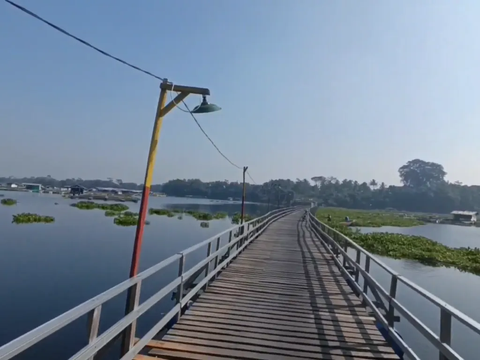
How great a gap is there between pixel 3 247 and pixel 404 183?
583ft

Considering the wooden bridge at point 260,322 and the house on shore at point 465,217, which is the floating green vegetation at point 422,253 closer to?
the wooden bridge at point 260,322

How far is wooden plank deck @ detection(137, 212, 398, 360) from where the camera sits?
5090mm

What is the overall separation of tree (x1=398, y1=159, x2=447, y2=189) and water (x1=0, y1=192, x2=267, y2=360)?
161701 millimetres

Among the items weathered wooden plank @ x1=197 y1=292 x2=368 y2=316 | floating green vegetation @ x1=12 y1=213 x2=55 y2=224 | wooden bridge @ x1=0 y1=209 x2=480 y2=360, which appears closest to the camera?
wooden bridge @ x1=0 y1=209 x2=480 y2=360

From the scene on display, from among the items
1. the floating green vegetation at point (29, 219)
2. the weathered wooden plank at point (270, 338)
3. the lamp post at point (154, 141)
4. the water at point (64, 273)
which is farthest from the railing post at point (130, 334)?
the floating green vegetation at point (29, 219)

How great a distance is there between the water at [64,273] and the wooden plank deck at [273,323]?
462 centimetres

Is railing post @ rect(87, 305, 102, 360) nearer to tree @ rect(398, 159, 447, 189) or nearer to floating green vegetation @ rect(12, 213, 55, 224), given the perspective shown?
floating green vegetation @ rect(12, 213, 55, 224)

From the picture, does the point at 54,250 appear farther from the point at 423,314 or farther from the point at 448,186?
the point at 448,186

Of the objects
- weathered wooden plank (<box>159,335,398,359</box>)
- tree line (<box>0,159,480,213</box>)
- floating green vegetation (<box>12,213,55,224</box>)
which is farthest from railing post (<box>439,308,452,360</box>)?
tree line (<box>0,159,480,213</box>)

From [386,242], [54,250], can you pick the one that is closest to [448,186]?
[386,242]

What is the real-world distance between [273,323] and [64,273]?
14944mm

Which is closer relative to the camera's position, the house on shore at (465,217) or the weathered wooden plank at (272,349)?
the weathered wooden plank at (272,349)

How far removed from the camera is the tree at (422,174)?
175375 mm

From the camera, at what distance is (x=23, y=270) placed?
1875cm
